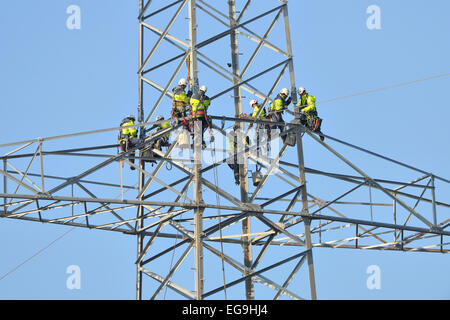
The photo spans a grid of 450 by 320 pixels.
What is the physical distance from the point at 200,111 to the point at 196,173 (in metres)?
1.91

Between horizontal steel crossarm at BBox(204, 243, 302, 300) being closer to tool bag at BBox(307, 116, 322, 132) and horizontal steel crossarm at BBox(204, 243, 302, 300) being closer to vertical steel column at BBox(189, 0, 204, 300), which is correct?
vertical steel column at BBox(189, 0, 204, 300)

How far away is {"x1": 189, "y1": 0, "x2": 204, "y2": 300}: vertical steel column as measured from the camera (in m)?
33.1

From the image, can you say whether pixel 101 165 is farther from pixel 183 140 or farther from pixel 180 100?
pixel 180 100

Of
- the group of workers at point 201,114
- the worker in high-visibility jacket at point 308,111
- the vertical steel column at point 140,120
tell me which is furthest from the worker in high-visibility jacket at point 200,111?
the worker in high-visibility jacket at point 308,111

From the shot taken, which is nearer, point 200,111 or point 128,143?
point 200,111

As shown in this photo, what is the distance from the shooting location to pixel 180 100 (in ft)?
117

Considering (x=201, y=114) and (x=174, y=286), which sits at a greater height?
(x=201, y=114)

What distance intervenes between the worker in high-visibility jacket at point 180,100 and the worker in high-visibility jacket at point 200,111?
52 cm

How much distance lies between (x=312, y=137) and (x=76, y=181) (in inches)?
292

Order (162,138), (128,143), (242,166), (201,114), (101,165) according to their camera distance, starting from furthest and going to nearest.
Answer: (162,138), (128,143), (242,166), (201,114), (101,165)

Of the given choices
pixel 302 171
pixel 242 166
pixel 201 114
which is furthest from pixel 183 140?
pixel 302 171

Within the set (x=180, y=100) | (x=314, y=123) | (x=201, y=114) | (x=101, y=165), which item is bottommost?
(x=101, y=165)

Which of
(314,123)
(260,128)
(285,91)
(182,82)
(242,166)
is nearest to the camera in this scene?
(182,82)
